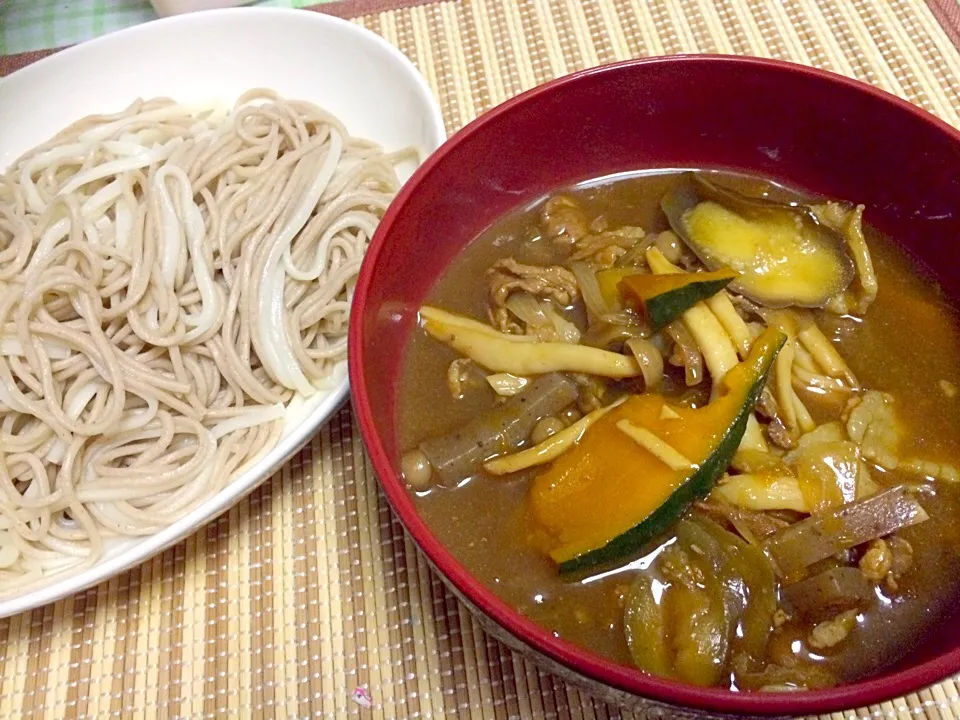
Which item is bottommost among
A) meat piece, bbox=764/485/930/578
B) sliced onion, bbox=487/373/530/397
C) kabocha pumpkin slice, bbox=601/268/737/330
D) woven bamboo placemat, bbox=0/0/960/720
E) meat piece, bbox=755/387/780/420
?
woven bamboo placemat, bbox=0/0/960/720

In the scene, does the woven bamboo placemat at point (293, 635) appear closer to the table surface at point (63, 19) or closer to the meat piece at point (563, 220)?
the meat piece at point (563, 220)

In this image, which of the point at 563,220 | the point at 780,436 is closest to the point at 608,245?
the point at 563,220

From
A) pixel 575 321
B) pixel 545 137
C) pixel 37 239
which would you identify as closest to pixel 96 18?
pixel 37 239

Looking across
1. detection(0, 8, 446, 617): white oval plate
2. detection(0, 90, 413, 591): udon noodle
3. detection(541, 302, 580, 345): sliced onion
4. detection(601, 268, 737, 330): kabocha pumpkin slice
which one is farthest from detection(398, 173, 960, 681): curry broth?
detection(0, 8, 446, 617): white oval plate

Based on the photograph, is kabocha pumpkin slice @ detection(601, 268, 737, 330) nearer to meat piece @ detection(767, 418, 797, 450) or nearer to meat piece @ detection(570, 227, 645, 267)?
meat piece @ detection(570, 227, 645, 267)

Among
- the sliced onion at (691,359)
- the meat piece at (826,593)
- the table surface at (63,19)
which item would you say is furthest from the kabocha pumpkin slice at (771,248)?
the table surface at (63,19)

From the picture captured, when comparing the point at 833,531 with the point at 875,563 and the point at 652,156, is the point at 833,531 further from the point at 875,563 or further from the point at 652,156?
the point at 652,156

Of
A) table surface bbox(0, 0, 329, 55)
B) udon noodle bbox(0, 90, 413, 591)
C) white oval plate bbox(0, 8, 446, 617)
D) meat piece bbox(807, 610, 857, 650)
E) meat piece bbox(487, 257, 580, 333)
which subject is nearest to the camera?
meat piece bbox(807, 610, 857, 650)
